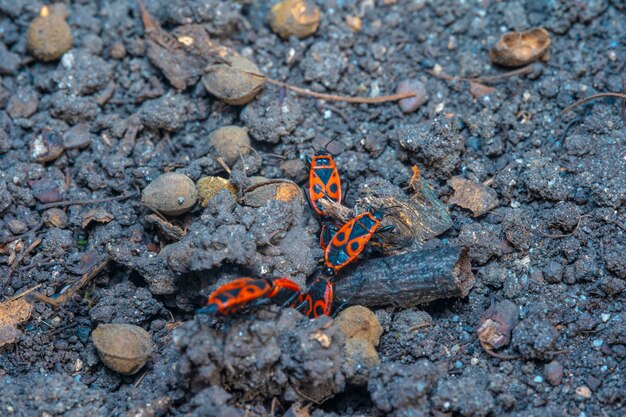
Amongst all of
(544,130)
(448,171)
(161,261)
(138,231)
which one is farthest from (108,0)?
(544,130)

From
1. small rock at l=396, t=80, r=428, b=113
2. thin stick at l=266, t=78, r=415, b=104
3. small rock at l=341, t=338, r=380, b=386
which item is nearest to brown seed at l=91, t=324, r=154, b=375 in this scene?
small rock at l=341, t=338, r=380, b=386

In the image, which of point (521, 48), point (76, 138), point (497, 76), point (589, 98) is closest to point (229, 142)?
point (76, 138)

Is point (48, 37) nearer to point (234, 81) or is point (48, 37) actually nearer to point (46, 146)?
point (46, 146)

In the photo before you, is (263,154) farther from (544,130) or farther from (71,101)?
(544,130)

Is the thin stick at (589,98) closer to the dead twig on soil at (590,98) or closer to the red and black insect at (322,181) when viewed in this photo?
the dead twig on soil at (590,98)

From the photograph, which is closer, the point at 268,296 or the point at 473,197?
the point at 268,296
